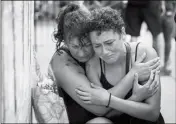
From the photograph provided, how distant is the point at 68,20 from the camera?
223 cm

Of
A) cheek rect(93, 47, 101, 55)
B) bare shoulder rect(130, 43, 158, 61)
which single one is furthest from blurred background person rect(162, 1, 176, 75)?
cheek rect(93, 47, 101, 55)

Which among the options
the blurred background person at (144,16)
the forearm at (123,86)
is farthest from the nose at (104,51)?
the blurred background person at (144,16)

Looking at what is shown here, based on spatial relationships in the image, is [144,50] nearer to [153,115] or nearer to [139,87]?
[139,87]

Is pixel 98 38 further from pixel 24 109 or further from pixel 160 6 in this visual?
pixel 160 6

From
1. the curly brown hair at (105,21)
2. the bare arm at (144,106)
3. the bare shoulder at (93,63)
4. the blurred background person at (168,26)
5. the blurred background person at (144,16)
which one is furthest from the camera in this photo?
the blurred background person at (168,26)

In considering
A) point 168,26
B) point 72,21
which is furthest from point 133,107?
point 168,26

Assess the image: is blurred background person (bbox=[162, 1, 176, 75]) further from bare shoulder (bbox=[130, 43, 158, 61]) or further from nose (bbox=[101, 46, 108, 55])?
nose (bbox=[101, 46, 108, 55])

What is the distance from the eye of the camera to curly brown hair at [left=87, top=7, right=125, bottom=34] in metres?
2.14

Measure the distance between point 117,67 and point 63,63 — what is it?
0.33 meters

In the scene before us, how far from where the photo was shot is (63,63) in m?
2.38

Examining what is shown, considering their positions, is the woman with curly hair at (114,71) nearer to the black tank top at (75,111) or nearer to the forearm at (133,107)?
the forearm at (133,107)

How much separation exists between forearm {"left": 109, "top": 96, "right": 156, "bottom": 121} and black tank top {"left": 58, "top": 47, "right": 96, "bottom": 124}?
0.73 ft

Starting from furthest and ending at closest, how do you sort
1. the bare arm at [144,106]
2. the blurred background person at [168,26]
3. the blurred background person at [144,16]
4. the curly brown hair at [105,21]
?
1. the blurred background person at [168,26]
2. the blurred background person at [144,16]
3. the bare arm at [144,106]
4. the curly brown hair at [105,21]

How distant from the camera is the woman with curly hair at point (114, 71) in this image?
7.09 feet
